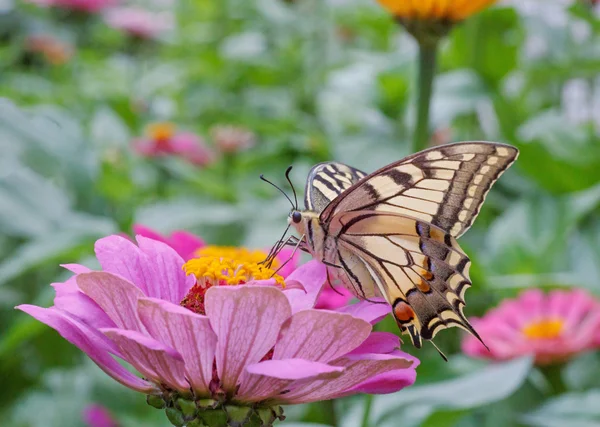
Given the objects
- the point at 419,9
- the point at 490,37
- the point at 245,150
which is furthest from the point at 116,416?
the point at 490,37

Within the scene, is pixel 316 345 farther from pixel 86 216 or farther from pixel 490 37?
pixel 490 37

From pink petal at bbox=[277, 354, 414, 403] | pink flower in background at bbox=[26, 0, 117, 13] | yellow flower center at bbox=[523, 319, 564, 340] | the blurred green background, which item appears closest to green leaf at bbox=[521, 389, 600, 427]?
the blurred green background

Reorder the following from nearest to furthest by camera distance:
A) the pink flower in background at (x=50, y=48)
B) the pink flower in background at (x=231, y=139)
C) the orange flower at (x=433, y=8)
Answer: the orange flower at (x=433, y=8) < the pink flower in background at (x=231, y=139) < the pink flower in background at (x=50, y=48)

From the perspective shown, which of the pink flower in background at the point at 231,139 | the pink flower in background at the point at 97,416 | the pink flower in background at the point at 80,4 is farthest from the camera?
the pink flower in background at the point at 80,4

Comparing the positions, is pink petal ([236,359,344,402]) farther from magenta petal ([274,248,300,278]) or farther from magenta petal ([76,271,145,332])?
magenta petal ([274,248,300,278])

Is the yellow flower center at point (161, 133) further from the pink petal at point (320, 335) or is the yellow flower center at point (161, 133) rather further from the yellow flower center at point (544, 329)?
the pink petal at point (320, 335)

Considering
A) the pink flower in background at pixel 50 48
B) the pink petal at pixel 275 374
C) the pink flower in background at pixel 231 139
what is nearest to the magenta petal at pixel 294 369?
the pink petal at pixel 275 374
